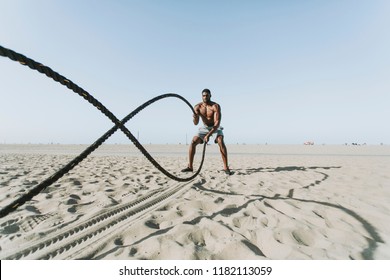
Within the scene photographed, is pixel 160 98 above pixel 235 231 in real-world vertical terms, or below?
above

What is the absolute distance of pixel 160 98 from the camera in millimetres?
3578

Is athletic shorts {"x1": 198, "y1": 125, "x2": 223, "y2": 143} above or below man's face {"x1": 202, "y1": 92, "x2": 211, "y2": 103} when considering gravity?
below

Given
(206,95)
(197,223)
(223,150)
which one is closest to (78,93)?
(197,223)

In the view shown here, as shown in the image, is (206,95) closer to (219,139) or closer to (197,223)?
(219,139)

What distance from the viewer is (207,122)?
6.85 metres

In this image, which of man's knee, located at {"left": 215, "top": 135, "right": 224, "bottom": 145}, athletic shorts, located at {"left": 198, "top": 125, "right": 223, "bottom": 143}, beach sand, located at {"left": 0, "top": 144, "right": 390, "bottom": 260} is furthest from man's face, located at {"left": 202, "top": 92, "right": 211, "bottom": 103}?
beach sand, located at {"left": 0, "top": 144, "right": 390, "bottom": 260}

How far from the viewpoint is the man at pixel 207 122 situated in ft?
21.0

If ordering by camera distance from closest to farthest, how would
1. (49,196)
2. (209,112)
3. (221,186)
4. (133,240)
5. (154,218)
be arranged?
(133,240), (154,218), (49,196), (221,186), (209,112)

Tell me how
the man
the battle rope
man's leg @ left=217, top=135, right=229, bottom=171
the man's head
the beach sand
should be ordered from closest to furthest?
the battle rope < the beach sand < man's leg @ left=217, top=135, right=229, bottom=171 < the man < the man's head

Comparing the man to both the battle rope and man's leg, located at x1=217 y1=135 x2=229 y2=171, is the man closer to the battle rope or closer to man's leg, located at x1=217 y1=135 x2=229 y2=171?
man's leg, located at x1=217 y1=135 x2=229 y2=171

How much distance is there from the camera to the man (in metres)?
6.41
